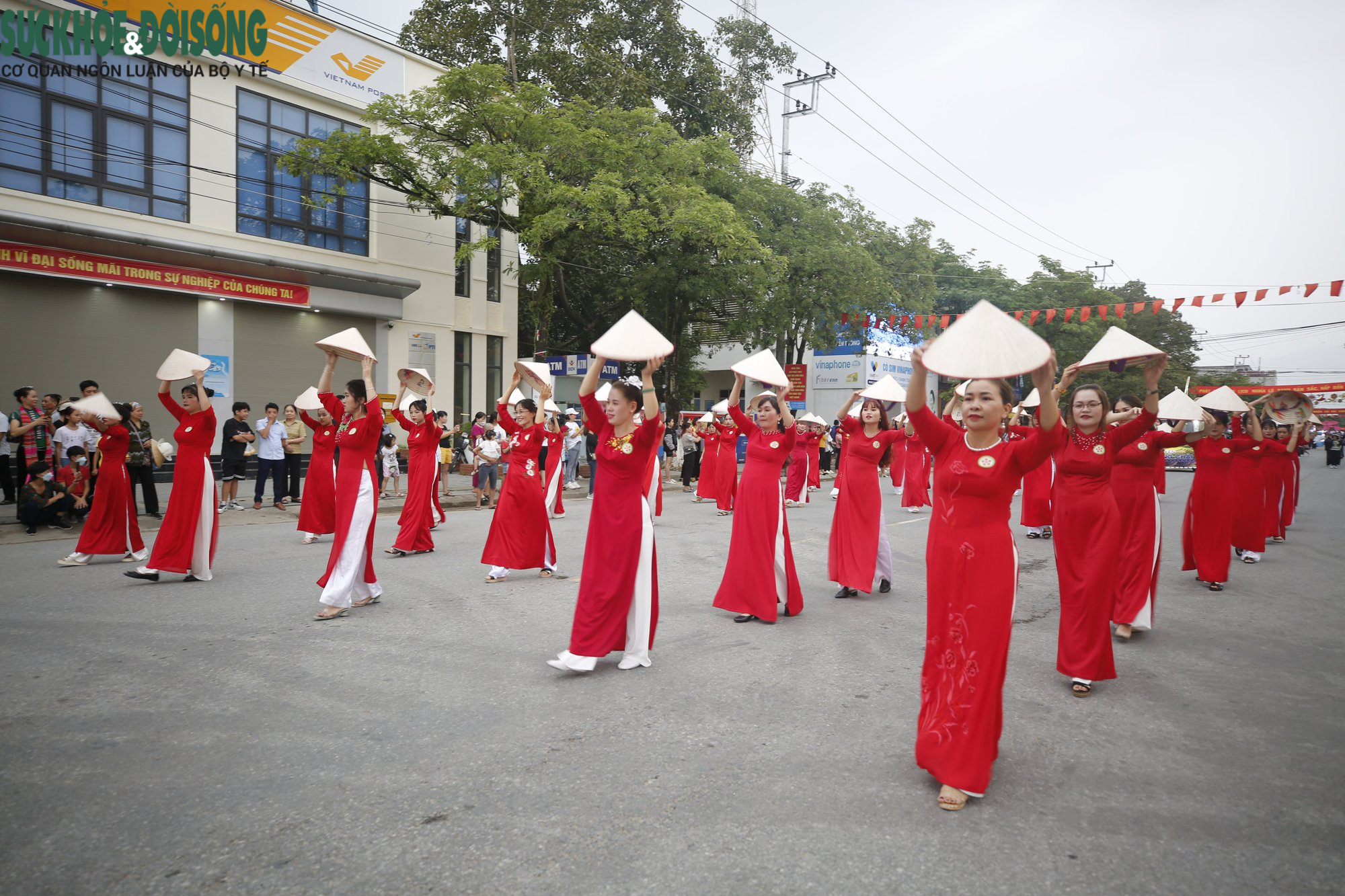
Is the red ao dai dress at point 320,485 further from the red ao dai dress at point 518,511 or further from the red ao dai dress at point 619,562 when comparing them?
the red ao dai dress at point 619,562

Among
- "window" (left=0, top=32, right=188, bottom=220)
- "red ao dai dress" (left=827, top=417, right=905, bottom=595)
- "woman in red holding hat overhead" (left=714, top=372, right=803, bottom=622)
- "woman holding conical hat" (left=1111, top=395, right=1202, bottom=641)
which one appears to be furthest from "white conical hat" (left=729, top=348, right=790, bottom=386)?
"window" (left=0, top=32, right=188, bottom=220)

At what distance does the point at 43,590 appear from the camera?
6781 millimetres

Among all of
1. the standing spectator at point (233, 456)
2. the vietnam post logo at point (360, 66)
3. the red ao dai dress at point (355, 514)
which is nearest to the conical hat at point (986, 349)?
the red ao dai dress at point (355, 514)

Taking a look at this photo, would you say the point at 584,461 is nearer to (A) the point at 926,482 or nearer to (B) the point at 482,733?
(A) the point at 926,482

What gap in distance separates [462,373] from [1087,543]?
20.1 meters

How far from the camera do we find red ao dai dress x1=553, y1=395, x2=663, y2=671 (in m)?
4.82

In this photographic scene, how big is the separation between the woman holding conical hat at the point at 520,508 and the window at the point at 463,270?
16.2 meters

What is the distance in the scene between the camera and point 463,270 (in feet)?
76.1

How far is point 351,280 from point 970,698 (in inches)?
754

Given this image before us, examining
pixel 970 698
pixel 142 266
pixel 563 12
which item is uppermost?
pixel 563 12

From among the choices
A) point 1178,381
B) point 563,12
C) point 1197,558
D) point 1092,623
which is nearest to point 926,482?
point 1197,558

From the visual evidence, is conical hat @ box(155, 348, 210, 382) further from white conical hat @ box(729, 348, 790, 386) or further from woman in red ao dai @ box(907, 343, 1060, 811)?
woman in red ao dai @ box(907, 343, 1060, 811)

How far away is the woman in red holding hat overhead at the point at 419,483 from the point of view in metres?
9.10

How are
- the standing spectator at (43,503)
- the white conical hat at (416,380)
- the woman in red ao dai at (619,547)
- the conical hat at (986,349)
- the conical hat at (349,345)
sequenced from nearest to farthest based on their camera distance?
the conical hat at (986,349) → the woman in red ao dai at (619,547) → the conical hat at (349,345) → the white conical hat at (416,380) → the standing spectator at (43,503)
